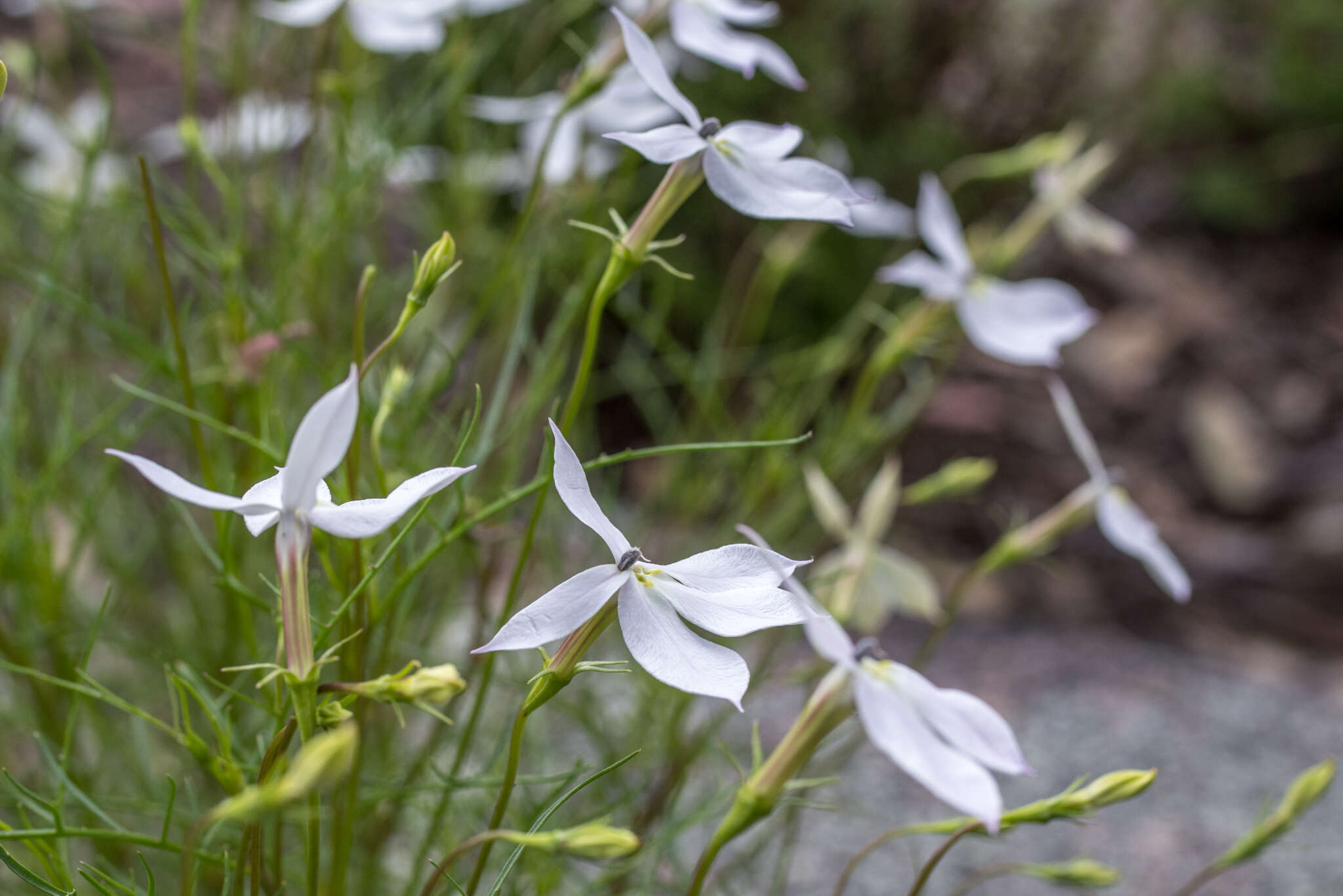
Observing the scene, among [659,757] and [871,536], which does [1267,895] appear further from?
[871,536]

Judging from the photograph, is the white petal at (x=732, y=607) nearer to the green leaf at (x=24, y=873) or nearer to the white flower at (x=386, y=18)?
the green leaf at (x=24, y=873)

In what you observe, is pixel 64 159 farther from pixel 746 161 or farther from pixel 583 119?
pixel 746 161

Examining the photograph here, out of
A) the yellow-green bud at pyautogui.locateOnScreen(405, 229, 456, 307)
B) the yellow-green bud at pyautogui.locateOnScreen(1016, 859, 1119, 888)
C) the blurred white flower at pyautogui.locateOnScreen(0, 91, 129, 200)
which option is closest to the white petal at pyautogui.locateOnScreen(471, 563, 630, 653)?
the yellow-green bud at pyautogui.locateOnScreen(405, 229, 456, 307)

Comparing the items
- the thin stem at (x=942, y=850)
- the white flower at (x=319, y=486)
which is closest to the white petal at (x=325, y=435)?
the white flower at (x=319, y=486)

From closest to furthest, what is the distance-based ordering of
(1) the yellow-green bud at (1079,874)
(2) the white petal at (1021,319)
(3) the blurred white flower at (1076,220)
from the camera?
(1) the yellow-green bud at (1079,874) → (2) the white petal at (1021,319) → (3) the blurred white flower at (1076,220)

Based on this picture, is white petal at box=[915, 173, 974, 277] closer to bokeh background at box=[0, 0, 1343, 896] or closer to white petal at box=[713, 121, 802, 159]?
bokeh background at box=[0, 0, 1343, 896]

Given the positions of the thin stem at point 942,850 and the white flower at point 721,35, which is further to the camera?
the white flower at point 721,35
